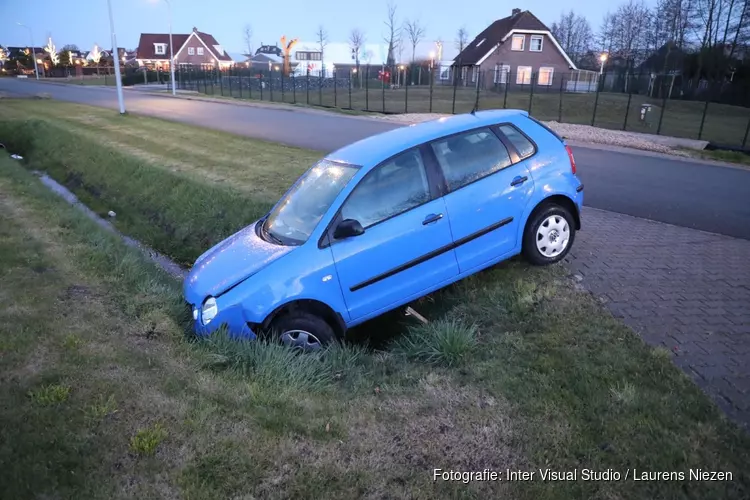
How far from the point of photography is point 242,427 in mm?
3221

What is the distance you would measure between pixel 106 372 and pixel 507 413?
2.74 metres

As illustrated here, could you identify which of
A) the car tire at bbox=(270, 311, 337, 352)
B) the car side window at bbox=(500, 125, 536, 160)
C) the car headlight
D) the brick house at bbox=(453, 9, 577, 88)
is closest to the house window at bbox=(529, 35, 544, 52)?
the brick house at bbox=(453, 9, 577, 88)

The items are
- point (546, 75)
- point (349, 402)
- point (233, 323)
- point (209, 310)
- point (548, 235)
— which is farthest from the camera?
point (546, 75)

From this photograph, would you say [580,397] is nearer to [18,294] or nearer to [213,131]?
[18,294]

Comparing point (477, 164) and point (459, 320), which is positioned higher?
point (477, 164)

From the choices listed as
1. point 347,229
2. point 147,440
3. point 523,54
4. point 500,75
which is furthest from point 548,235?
point 523,54

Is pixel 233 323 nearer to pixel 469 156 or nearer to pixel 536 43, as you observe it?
pixel 469 156

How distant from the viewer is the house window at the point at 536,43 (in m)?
53.2

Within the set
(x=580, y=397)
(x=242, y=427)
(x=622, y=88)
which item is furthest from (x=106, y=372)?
(x=622, y=88)

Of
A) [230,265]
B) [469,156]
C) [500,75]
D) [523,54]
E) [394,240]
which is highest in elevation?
[523,54]

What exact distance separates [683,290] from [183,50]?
3858 inches

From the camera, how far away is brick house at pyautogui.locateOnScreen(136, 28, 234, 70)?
9062cm

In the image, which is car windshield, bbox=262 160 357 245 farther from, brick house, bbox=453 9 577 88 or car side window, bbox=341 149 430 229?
brick house, bbox=453 9 577 88

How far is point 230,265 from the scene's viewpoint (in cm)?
488
